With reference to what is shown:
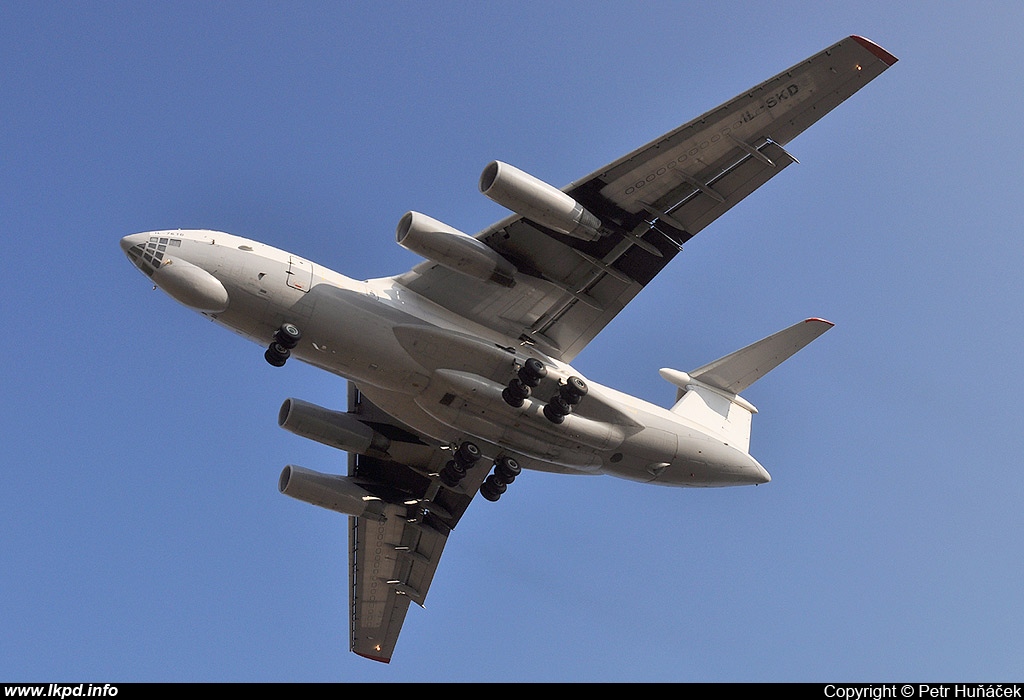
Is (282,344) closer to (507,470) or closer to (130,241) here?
(130,241)

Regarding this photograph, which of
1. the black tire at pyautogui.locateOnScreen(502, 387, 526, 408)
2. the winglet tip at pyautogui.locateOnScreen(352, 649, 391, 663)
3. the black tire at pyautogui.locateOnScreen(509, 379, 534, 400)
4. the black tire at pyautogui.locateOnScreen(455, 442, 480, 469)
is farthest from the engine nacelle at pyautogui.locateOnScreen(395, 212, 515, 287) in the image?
the winglet tip at pyautogui.locateOnScreen(352, 649, 391, 663)

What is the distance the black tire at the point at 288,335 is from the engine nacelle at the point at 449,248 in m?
2.17

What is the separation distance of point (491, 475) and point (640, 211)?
561cm

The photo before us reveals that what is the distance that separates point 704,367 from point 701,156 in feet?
18.8

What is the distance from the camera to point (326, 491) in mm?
19969

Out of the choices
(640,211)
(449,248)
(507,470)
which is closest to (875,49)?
(640,211)

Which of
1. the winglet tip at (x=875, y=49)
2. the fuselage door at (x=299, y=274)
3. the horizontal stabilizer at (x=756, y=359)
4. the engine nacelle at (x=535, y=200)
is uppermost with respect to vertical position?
the winglet tip at (x=875, y=49)

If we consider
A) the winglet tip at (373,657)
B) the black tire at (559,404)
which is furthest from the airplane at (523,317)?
the winglet tip at (373,657)

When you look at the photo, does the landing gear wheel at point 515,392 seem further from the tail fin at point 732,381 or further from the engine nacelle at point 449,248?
the tail fin at point 732,381

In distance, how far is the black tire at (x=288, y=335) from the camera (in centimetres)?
1567

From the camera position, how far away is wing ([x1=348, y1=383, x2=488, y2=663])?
2075 centimetres

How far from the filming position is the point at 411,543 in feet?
71.3

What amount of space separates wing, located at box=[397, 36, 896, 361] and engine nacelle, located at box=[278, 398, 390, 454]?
3.68 m
